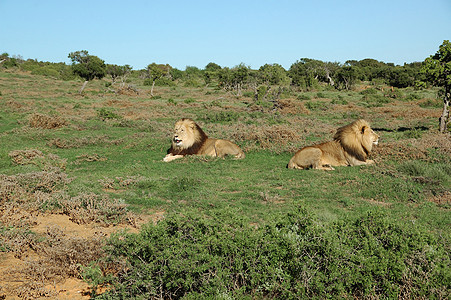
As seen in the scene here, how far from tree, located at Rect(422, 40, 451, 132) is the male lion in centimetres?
1143

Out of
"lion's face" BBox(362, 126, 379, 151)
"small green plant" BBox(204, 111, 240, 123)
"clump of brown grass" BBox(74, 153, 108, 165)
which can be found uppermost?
"lion's face" BBox(362, 126, 379, 151)

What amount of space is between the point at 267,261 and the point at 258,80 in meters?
46.2

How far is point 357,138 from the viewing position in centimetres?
1182

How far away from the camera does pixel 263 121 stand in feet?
73.8

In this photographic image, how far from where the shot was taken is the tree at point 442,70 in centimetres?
1798

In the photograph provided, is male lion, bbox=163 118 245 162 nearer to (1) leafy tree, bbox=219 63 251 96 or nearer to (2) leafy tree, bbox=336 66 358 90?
(1) leafy tree, bbox=219 63 251 96

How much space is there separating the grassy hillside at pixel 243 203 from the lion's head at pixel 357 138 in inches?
29.7

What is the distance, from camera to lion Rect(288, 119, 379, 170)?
11727mm

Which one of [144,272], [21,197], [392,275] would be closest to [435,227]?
[392,275]

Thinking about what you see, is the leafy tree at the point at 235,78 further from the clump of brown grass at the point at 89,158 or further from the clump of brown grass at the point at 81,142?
the clump of brown grass at the point at 89,158

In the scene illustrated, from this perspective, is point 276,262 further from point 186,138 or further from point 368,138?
point 186,138

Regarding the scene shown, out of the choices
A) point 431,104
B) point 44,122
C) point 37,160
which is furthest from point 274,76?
point 37,160

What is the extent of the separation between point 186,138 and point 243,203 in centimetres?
505

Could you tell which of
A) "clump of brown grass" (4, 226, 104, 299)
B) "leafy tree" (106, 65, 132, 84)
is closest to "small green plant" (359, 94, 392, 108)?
"leafy tree" (106, 65, 132, 84)
